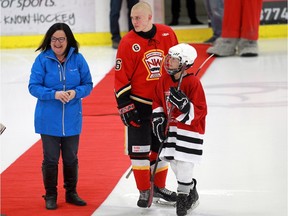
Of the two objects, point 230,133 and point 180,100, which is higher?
point 180,100

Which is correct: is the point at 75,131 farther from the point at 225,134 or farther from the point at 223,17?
the point at 223,17

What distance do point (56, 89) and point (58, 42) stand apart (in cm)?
29

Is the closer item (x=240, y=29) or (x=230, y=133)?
(x=230, y=133)

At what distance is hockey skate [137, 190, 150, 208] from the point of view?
554 centimetres

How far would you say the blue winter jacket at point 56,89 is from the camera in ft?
18.0

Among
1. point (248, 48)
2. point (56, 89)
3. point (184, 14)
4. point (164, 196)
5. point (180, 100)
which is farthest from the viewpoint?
point (184, 14)

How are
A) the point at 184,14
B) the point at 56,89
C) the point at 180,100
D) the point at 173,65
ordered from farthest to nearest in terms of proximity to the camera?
the point at 184,14 < the point at 56,89 < the point at 173,65 < the point at 180,100

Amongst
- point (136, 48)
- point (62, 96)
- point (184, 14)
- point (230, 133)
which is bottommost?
point (184, 14)

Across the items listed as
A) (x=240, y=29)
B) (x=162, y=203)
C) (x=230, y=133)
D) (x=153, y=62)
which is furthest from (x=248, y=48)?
(x=153, y=62)

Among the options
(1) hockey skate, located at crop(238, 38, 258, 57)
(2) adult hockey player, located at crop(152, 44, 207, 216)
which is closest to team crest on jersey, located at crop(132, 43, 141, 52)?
(2) adult hockey player, located at crop(152, 44, 207, 216)

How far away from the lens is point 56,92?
5.42 meters

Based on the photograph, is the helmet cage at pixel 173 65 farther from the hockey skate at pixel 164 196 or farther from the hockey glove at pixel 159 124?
the hockey skate at pixel 164 196

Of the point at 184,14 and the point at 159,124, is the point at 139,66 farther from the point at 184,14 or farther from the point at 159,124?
the point at 184,14

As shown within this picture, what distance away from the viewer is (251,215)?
213 inches
